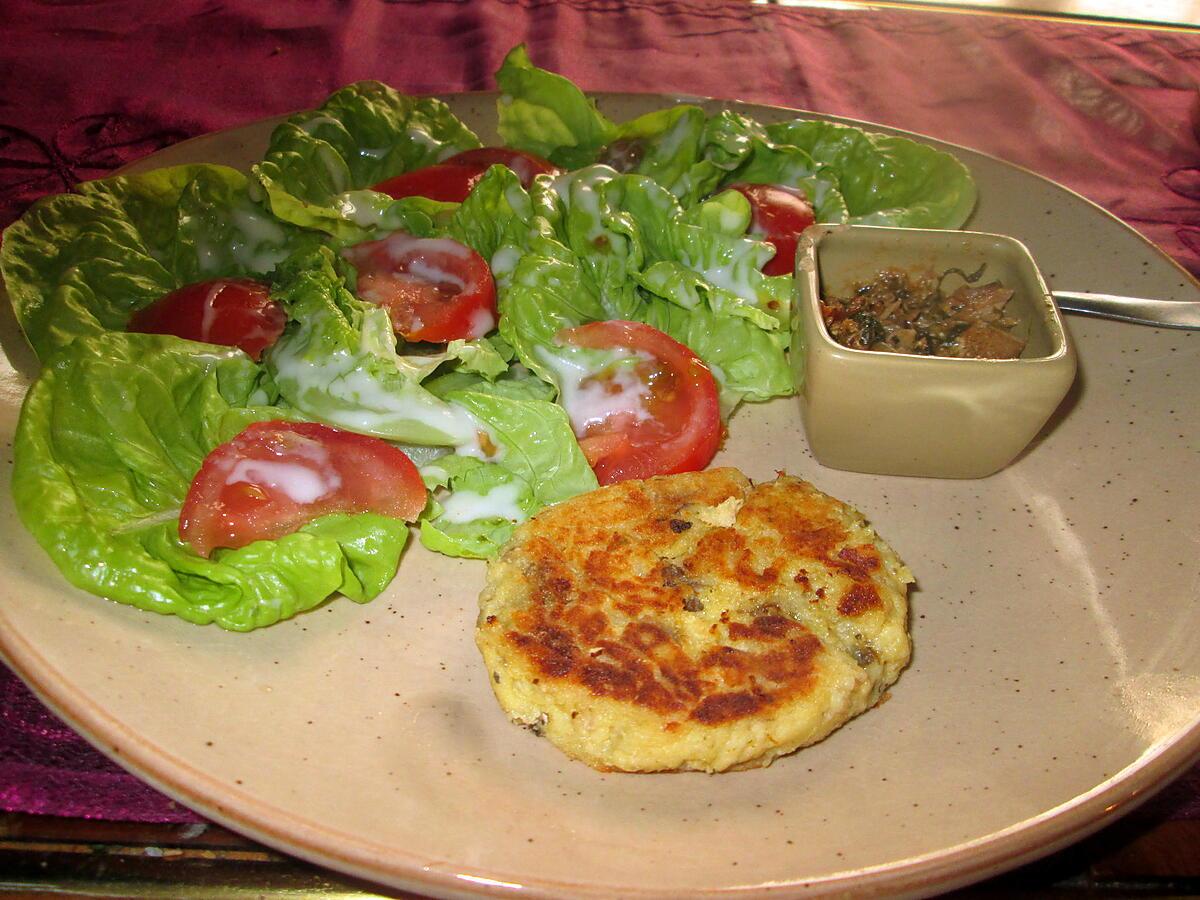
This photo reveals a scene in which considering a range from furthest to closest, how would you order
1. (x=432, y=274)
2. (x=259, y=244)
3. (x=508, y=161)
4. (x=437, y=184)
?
(x=508, y=161) < (x=437, y=184) < (x=259, y=244) < (x=432, y=274)

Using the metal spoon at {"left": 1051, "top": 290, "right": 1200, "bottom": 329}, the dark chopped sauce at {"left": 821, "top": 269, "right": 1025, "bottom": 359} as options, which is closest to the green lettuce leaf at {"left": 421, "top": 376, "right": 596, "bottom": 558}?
the dark chopped sauce at {"left": 821, "top": 269, "right": 1025, "bottom": 359}

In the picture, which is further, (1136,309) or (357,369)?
(1136,309)

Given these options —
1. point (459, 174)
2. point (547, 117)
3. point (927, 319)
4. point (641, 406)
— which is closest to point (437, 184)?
point (459, 174)

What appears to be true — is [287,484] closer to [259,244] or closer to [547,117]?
[259,244]

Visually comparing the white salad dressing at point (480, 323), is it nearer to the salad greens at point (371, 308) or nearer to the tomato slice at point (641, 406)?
the salad greens at point (371, 308)

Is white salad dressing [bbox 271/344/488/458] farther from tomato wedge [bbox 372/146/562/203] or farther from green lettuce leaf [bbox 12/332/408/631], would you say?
tomato wedge [bbox 372/146/562/203]

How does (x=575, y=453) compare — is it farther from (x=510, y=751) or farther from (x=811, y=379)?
Result: (x=510, y=751)

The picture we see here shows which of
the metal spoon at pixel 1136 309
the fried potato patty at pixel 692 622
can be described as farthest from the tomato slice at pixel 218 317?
the metal spoon at pixel 1136 309

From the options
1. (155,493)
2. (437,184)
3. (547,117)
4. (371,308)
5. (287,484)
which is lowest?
(155,493)

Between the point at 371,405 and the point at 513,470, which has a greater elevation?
the point at 371,405
